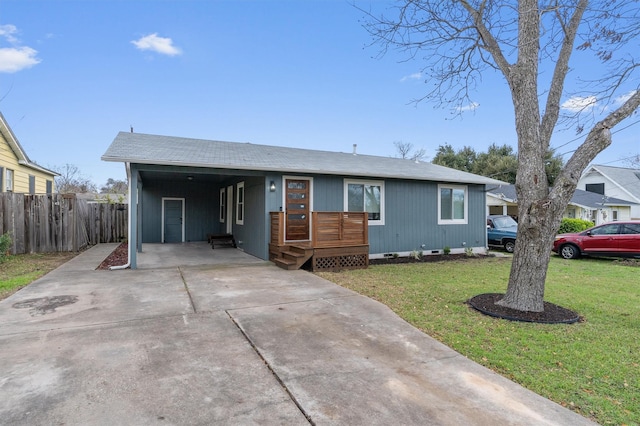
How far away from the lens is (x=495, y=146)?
3244 centimetres

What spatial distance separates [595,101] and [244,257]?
851 centimetres

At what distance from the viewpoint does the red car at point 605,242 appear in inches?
408

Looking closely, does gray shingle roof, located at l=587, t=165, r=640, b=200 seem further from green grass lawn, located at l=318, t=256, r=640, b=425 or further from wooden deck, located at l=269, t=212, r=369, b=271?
wooden deck, located at l=269, t=212, r=369, b=271

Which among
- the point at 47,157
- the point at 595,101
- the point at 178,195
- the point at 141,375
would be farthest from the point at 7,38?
the point at 47,157

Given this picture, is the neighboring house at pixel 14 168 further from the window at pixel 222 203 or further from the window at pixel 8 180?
the window at pixel 222 203

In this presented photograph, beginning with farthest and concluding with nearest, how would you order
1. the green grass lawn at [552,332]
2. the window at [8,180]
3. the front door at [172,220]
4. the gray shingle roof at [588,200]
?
the gray shingle roof at [588,200]
the front door at [172,220]
the window at [8,180]
the green grass lawn at [552,332]

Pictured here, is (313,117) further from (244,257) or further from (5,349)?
(5,349)

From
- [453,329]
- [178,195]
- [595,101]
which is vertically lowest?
[453,329]

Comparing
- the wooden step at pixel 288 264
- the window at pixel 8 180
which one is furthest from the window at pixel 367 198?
the window at pixel 8 180

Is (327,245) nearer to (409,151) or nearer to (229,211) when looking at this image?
(229,211)

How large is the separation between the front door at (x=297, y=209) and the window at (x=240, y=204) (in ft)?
8.20

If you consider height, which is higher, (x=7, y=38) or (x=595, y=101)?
(x=7, y=38)

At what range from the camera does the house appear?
813 cm

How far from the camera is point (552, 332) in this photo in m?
4.04
